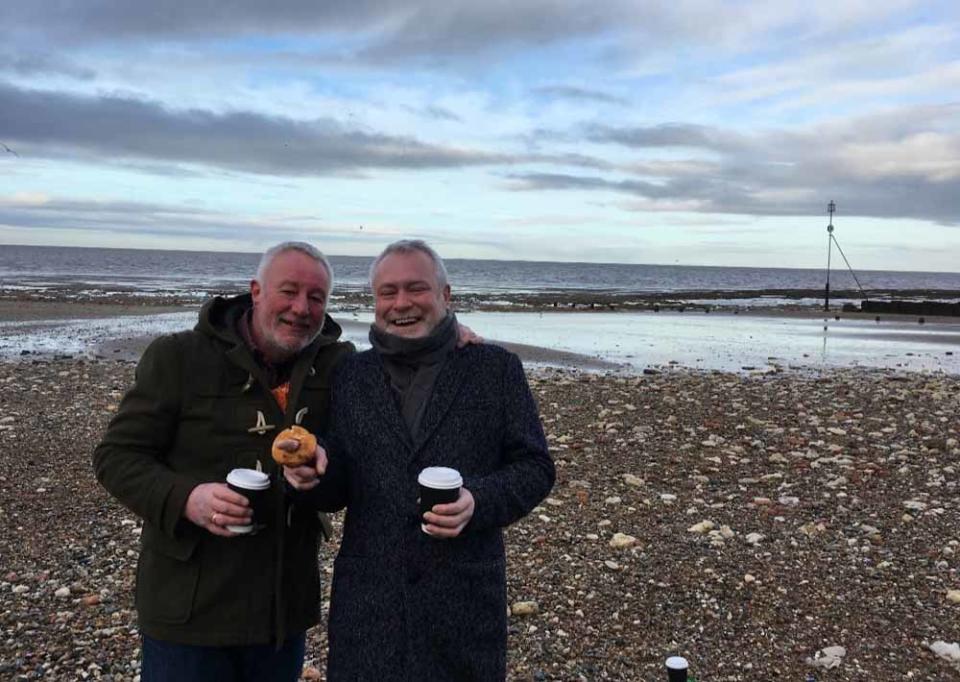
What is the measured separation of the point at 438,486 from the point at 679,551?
4881 mm

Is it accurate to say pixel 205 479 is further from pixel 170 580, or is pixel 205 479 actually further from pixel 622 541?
pixel 622 541

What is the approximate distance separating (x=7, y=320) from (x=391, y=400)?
31.7m

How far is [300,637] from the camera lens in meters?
3.46

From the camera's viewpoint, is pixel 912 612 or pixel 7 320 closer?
pixel 912 612

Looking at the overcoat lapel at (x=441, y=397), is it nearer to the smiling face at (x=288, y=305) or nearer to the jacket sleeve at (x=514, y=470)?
the jacket sleeve at (x=514, y=470)

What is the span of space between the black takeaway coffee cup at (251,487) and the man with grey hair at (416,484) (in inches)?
7.2

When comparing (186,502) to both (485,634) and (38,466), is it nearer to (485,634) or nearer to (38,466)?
(485,634)

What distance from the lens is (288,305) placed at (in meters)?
3.29

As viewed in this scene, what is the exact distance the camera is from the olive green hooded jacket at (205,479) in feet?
10.3

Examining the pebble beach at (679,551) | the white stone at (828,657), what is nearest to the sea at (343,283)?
the pebble beach at (679,551)

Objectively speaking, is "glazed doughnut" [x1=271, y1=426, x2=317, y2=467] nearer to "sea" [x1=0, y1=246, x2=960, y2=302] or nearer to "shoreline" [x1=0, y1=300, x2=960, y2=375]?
"shoreline" [x1=0, y1=300, x2=960, y2=375]

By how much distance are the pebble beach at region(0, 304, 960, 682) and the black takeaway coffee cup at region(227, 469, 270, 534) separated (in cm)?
269

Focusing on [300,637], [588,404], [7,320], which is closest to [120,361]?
[588,404]

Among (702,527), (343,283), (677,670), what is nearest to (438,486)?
(677,670)
